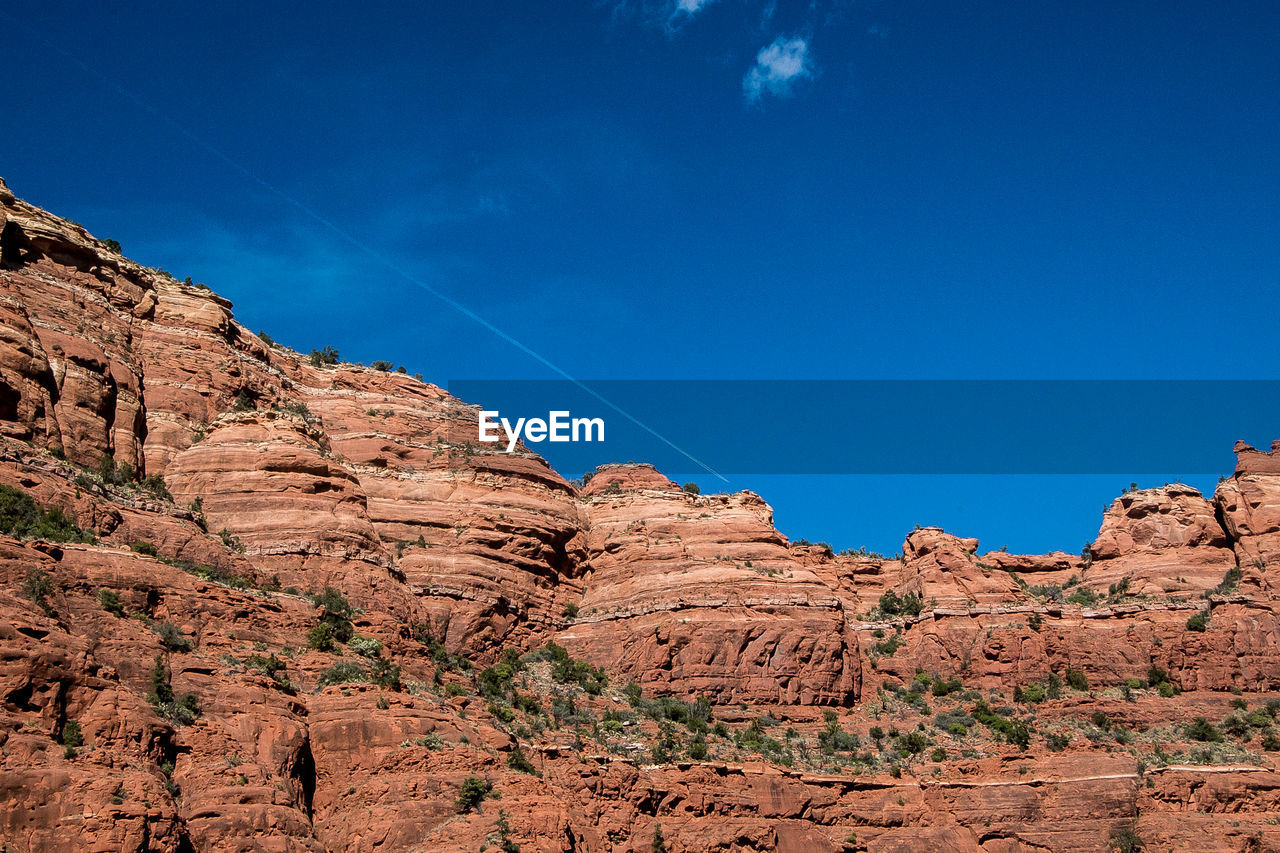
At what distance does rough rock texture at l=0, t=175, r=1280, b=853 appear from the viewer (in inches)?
1516

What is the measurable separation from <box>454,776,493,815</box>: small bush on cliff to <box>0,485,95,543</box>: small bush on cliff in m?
14.4

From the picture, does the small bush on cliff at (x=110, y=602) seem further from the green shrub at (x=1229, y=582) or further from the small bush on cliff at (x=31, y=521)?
the green shrub at (x=1229, y=582)

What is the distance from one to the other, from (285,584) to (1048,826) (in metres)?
31.2

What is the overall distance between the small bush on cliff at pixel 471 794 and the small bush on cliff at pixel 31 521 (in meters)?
14.4

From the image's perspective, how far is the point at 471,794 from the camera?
4191 centimetres

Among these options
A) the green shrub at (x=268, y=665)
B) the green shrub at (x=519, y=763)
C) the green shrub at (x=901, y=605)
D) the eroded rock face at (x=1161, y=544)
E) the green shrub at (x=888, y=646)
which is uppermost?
the eroded rock face at (x=1161, y=544)

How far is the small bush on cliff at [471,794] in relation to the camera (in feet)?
136

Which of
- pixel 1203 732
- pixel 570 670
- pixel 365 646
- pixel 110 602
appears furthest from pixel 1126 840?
pixel 110 602

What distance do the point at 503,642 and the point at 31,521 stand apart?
25.7 meters

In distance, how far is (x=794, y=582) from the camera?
68.9 metres

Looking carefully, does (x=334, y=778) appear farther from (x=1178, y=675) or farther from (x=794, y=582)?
(x=1178, y=675)

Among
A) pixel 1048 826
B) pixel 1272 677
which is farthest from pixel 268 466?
pixel 1272 677

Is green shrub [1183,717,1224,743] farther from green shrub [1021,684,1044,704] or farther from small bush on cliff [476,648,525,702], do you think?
small bush on cliff [476,648,525,702]

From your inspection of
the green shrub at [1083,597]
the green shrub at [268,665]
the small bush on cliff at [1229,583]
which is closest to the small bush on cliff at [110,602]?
the green shrub at [268,665]
